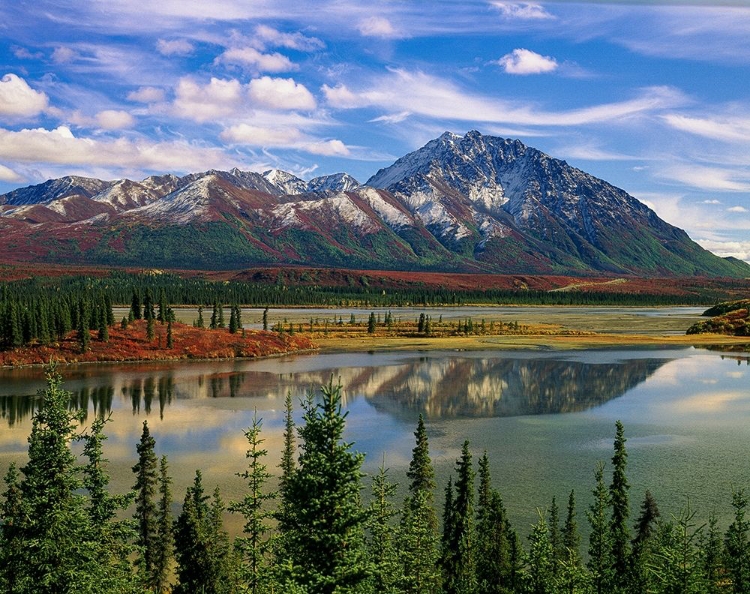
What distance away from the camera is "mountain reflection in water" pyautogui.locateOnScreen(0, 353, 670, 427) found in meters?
84.9

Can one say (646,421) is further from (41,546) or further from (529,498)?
(41,546)

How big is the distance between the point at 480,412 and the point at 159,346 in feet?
243

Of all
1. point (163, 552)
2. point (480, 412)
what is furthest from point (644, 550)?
point (480, 412)

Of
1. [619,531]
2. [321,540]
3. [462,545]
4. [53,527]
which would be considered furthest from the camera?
[462,545]

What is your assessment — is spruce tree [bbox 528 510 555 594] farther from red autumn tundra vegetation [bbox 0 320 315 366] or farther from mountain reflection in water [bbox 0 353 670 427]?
red autumn tundra vegetation [bbox 0 320 315 366]

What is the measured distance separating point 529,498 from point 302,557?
31.7m

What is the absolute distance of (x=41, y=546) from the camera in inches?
902

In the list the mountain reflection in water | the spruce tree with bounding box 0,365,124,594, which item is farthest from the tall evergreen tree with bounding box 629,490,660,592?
the mountain reflection in water

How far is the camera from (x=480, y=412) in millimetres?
81750

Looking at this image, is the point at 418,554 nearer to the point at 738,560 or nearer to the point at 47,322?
the point at 738,560

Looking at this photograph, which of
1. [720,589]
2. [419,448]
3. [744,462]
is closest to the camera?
[720,589]

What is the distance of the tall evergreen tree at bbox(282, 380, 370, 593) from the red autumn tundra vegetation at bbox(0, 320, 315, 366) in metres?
112

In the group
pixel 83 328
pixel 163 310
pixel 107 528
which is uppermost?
pixel 163 310

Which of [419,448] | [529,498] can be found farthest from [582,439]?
[419,448]
